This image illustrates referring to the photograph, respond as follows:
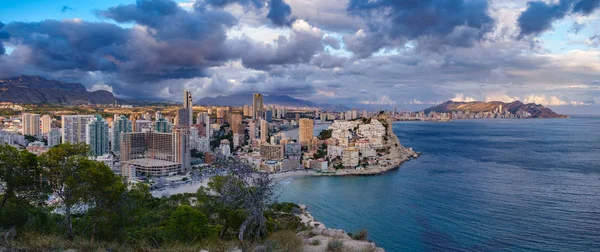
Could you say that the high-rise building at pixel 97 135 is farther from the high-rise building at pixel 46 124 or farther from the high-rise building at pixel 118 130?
the high-rise building at pixel 46 124

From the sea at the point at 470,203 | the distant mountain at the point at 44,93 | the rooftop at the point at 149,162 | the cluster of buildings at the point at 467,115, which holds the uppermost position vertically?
the distant mountain at the point at 44,93

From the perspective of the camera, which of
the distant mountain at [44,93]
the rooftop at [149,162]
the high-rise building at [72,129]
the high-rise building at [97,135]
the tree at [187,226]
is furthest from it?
the distant mountain at [44,93]

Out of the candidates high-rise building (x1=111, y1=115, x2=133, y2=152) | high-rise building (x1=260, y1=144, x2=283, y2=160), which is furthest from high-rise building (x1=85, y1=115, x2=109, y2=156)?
high-rise building (x1=260, y1=144, x2=283, y2=160)

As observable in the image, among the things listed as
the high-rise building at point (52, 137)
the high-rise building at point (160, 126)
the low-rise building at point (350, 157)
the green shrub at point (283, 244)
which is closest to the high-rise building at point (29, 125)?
the high-rise building at point (52, 137)

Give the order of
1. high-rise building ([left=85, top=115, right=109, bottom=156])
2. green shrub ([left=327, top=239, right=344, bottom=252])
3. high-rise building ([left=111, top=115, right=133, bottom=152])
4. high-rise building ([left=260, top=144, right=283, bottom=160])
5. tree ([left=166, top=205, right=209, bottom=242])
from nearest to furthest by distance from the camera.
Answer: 1. green shrub ([left=327, top=239, right=344, bottom=252])
2. tree ([left=166, top=205, right=209, bottom=242])
3. high-rise building ([left=85, top=115, right=109, bottom=156])
4. high-rise building ([left=260, top=144, right=283, bottom=160])
5. high-rise building ([left=111, top=115, right=133, bottom=152])

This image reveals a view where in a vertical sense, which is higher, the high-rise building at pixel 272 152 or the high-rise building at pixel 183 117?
the high-rise building at pixel 183 117

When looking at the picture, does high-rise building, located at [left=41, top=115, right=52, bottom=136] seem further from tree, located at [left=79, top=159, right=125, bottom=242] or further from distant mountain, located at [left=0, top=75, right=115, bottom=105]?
tree, located at [left=79, top=159, right=125, bottom=242]
